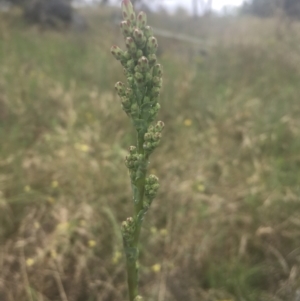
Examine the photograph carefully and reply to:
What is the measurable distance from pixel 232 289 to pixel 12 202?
1.57m

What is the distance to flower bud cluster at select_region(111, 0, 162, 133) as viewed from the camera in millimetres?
761

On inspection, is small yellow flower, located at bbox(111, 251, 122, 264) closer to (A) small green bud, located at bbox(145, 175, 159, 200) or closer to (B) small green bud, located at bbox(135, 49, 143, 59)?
(A) small green bud, located at bbox(145, 175, 159, 200)

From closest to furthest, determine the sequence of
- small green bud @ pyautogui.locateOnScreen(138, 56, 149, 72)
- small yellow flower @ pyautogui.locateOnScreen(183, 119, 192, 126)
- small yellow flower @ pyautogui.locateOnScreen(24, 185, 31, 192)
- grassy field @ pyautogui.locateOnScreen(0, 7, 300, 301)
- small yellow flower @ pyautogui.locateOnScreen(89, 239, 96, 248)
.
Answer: small green bud @ pyautogui.locateOnScreen(138, 56, 149, 72) → grassy field @ pyautogui.locateOnScreen(0, 7, 300, 301) → small yellow flower @ pyautogui.locateOnScreen(89, 239, 96, 248) → small yellow flower @ pyautogui.locateOnScreen(24, 185, 31, 192) → small yellow flower @ pyautogui.locateOnScreen(183, 119, 192, 126)

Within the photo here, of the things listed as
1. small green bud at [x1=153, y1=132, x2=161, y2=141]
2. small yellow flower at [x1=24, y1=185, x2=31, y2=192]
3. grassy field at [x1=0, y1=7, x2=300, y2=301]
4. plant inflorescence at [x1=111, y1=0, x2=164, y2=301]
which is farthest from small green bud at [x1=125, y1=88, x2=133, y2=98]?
small yellow flower at [x1=24, y1=185, x2=31, y2=192]

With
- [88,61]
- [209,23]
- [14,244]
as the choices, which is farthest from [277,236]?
[209,23]

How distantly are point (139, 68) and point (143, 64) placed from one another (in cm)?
1

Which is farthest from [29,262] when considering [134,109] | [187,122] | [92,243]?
[187,122]

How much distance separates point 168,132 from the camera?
405cm

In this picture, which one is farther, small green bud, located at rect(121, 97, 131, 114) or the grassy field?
the grassy field

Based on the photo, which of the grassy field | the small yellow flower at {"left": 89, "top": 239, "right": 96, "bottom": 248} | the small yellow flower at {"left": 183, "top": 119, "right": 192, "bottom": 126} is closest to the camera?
the grassy field

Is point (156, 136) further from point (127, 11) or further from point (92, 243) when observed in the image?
point (92, 243)

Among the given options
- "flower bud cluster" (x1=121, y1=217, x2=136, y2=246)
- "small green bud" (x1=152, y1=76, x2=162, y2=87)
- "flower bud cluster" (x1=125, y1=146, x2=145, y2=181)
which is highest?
"small green bud" (x1=152, y1=76, x2=162, y2=87)

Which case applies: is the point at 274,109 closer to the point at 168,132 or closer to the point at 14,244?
the point at 168,132

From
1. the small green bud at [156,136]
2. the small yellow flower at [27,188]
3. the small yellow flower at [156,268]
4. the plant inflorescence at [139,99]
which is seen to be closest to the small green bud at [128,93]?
the plant inflorescence at [139,99]
